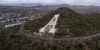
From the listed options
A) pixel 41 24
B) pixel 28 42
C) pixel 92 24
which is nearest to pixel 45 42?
pixel 28 42

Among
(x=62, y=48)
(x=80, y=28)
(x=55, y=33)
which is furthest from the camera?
(x=80, y=28)

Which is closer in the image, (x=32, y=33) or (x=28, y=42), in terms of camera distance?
(x=28, y=42)

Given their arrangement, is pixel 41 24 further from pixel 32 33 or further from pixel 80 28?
pixel 80 28

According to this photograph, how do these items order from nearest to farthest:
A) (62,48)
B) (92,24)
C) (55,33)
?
(62,48) < (55,33) < (92,24)

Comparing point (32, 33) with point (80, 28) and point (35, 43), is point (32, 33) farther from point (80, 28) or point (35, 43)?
point (80, 28)

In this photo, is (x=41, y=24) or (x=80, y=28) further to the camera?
(x=41, y=24)

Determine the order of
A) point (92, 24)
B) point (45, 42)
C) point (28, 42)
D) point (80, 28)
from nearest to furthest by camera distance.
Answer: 1. point (45, 42)
2. point (28, 42)
3. point (80, 28)
4. point (92, 24)

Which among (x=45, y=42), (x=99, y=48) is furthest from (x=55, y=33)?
(x=99, y=48)

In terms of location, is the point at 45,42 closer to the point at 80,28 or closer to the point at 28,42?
the point at 28,42

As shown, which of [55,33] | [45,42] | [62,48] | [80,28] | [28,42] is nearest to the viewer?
[62,48]
